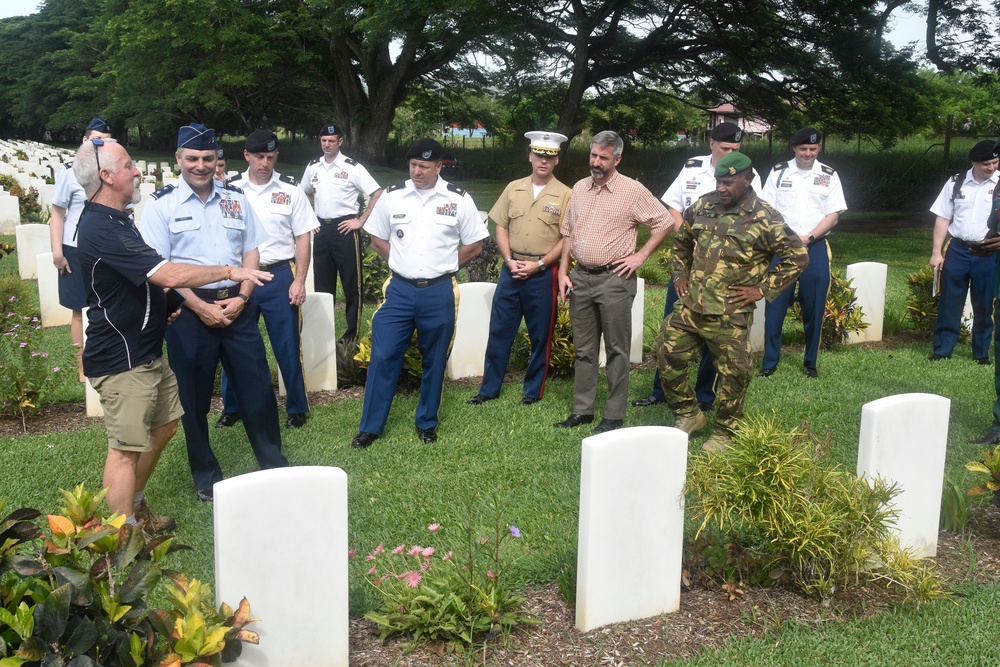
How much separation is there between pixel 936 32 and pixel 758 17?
368 cm

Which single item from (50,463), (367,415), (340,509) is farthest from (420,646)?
(50,463)

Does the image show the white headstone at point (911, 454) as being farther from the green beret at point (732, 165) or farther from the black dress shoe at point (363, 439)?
the black dress shoe at point (363, 439)

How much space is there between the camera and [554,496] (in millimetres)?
5324

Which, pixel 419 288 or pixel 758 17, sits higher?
pixel 758 17

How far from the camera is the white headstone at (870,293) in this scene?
9.58 meters

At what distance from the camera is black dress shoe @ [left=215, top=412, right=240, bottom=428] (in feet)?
21.9

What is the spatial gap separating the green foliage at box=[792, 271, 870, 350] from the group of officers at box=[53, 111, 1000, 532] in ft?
3.37

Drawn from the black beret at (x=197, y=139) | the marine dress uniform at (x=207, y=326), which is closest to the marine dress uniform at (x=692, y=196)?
the marine dress uniform at (x=207, y=326)

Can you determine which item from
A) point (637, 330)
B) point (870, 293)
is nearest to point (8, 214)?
point (637, 330)

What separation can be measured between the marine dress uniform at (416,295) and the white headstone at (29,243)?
7.59 meters

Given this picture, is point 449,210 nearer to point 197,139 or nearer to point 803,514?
point 197,139

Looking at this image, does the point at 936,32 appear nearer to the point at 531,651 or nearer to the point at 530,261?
the point at 530,261

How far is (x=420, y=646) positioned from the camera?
3723 millimetres

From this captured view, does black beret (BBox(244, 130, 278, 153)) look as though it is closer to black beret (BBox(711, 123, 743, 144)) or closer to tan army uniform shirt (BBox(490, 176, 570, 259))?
tan army uniform shirt (BBox(490, 176, 570, 259))
